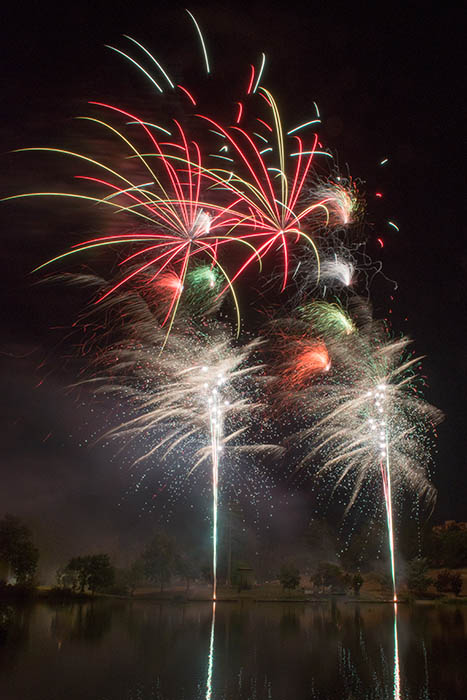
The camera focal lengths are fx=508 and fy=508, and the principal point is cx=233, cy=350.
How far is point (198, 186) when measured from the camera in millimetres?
16344

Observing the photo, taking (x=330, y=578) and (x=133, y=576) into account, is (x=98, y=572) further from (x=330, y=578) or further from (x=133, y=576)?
(x=330, y=578)

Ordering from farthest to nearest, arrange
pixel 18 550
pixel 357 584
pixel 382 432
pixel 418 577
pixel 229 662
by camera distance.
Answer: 1. pixel 357 584
2. pixel 418 577
3. pixel 18 550
4. pixel 382 432
5. pixel 229 662

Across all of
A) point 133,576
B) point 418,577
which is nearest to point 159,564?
point 133,576

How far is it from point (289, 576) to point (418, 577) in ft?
46.6

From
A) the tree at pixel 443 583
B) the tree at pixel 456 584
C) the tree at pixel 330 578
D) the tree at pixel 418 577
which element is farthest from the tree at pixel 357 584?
the tree at pixel 456 584

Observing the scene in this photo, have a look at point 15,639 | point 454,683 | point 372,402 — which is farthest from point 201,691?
point 372,402

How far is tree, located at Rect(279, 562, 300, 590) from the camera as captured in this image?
2324 inches

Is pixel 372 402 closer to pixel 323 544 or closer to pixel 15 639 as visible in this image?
pixel 15 639

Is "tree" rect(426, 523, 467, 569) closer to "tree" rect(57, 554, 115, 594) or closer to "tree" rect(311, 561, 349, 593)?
"tree" rect(311, 561, 349, 593)

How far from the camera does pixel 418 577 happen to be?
179ft

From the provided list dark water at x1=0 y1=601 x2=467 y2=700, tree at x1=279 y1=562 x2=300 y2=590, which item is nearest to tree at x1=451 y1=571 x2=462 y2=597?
tree at x1=279 y1=562 x2=300 y2=590

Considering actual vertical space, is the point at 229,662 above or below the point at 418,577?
below

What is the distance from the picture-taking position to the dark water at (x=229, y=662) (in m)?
13.9

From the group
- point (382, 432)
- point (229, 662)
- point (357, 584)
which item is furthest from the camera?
point (357, 584)
